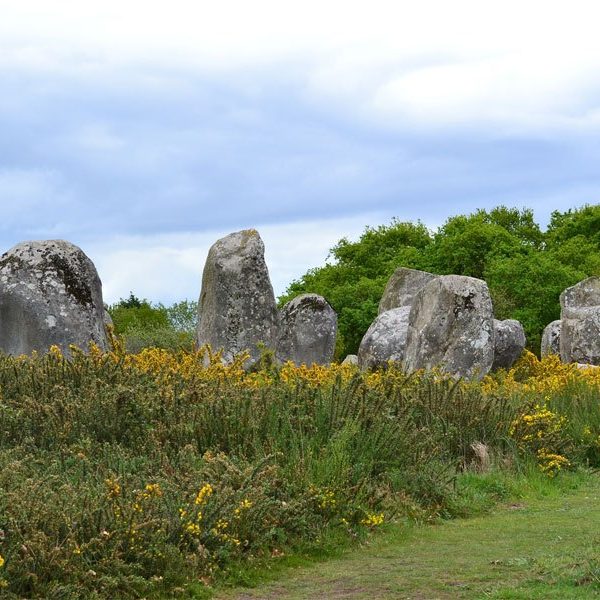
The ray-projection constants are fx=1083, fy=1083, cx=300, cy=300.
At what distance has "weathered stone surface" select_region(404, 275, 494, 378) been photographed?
2148 centimetres

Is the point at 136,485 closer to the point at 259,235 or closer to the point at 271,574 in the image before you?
the point at 271,574

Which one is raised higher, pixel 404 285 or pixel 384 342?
pixel 404 285

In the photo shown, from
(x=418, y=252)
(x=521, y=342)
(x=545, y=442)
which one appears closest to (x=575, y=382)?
(x=545, y=442)

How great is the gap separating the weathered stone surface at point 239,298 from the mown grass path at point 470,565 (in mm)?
11168

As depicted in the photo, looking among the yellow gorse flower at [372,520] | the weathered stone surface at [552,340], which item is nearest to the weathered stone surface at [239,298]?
the yellow gorse flower at [372,520]

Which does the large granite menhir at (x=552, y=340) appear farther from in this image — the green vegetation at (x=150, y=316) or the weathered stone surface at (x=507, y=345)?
the green vegetation at (x=150, y=316)

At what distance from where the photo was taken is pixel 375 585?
7.85 m

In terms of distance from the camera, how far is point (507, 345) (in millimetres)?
28391

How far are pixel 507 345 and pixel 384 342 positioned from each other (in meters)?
3.88

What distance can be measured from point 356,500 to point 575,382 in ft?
25.3

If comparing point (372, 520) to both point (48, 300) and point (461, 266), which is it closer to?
point (48, 300)

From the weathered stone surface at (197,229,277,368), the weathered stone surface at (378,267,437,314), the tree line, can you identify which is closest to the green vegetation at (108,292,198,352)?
the tree line

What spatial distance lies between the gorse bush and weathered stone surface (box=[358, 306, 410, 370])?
10.7 meters

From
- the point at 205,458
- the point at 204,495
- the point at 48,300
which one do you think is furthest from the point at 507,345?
the point at 204,495
